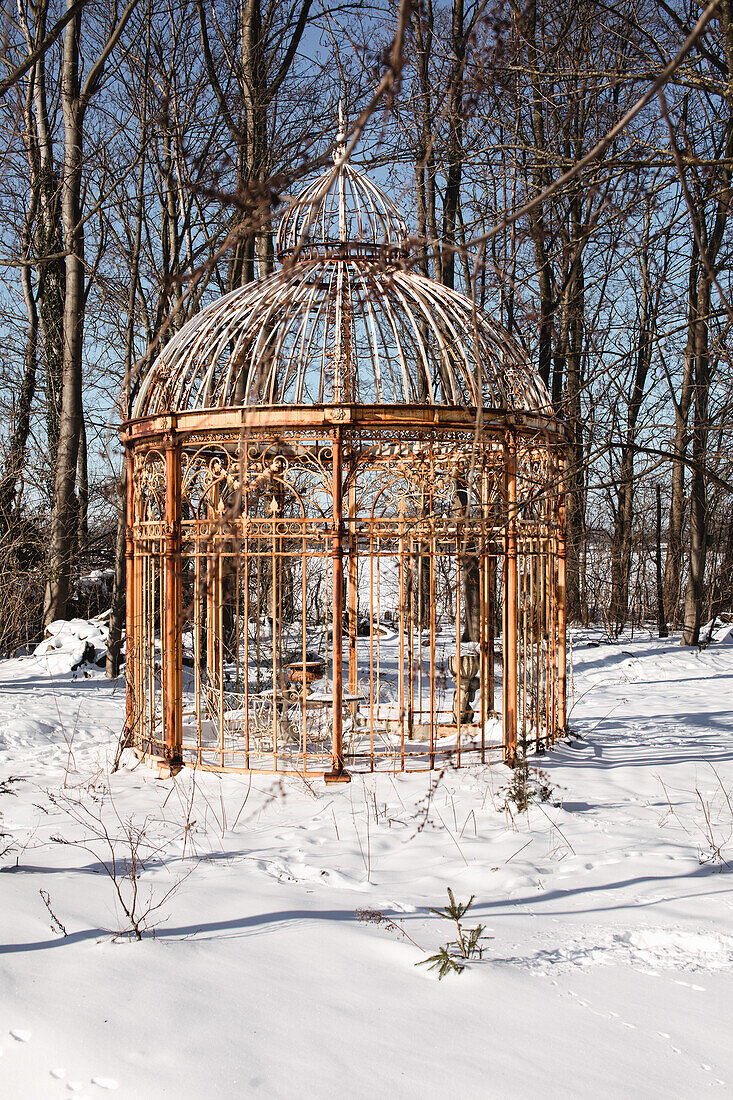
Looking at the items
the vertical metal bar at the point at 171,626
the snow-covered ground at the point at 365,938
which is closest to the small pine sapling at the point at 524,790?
the snow-covered ground at the point at 365,938

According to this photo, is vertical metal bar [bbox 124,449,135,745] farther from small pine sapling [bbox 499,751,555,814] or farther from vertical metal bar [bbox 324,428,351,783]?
small pine sapling [bbox 499,751,555,814]

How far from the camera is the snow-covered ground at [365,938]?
3.07 m

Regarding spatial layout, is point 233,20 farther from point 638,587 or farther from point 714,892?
point 714,892

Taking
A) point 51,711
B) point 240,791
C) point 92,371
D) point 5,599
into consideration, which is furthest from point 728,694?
point 92,371

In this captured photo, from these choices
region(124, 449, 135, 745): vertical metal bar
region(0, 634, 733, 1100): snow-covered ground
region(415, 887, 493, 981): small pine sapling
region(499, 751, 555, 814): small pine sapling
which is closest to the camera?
region(0, 634, 733, 1100): snow-covered ground

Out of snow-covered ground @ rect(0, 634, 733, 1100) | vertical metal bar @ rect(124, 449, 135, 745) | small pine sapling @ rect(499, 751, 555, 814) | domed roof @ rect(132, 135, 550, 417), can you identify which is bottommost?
snow-covered ground @ rect(0, 634, 733, 1100)

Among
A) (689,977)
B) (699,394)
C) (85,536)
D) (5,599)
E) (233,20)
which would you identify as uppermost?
(233,20)

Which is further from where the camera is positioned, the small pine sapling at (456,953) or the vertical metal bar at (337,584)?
the vertical metal bar at (337,584)

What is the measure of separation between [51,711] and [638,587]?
1568cm

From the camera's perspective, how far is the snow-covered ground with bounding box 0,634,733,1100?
3068 millimetres

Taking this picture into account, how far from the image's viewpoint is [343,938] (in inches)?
163

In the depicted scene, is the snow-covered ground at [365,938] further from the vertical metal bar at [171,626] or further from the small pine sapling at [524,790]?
the vertical metal bar at [171,626]

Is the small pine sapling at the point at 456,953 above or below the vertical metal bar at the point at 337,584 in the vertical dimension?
below

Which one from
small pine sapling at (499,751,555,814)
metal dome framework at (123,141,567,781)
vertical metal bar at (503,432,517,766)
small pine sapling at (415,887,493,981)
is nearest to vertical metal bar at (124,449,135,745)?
metal dome framework at (123,141,567,781)
